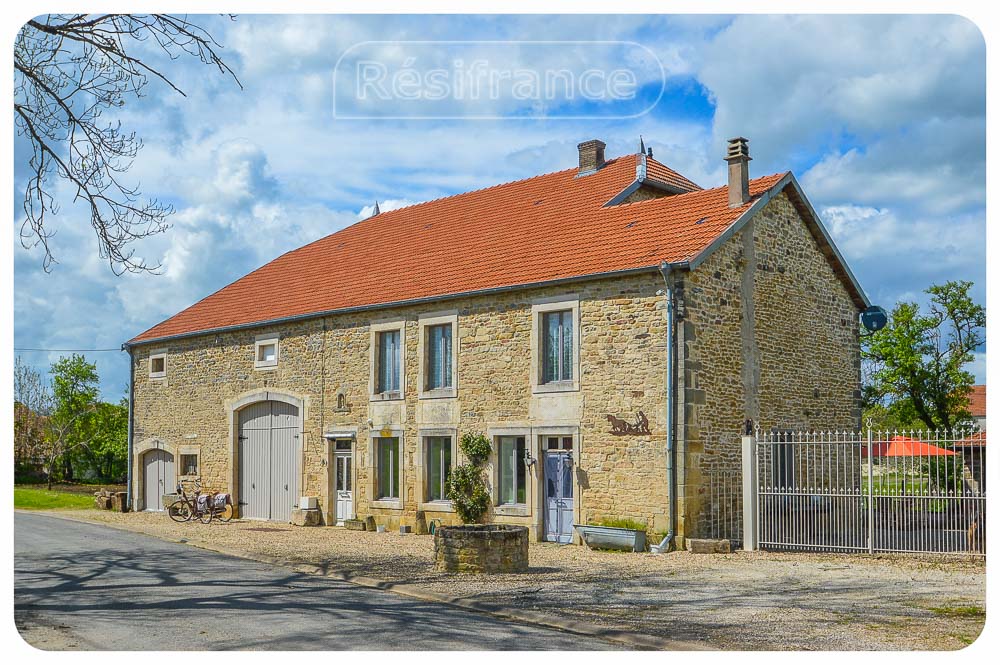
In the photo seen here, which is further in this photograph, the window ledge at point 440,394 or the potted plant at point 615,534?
the window ledge at point 440,394

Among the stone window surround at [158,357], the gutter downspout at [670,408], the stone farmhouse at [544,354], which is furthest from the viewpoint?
the stone window surround at [158,357]

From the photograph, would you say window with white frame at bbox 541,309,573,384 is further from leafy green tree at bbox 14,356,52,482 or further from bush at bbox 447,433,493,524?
leafy green tree at bbox 14,356,52,482

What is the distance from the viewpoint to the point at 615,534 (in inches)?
617

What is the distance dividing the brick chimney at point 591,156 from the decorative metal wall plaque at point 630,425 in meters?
7.63

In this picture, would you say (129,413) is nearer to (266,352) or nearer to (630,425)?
(266,352)

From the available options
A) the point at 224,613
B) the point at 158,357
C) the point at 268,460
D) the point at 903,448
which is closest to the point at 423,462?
the point at 268,460

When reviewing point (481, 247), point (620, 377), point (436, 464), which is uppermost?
point (481, 247)

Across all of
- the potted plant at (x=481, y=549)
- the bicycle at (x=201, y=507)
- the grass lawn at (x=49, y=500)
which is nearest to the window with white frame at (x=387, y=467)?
the bicycle at (x=201, y=507)

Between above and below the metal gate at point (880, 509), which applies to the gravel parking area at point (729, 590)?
below

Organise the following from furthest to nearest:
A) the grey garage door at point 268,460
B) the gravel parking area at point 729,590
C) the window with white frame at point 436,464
Result: the grey garage door at point 268,460 → the window with white frame at point 436,464 → the gravel parking area at point 729,590

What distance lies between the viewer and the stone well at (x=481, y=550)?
1251cm

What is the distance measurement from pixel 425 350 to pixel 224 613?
1031 cm

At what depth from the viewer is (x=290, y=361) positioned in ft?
72.1

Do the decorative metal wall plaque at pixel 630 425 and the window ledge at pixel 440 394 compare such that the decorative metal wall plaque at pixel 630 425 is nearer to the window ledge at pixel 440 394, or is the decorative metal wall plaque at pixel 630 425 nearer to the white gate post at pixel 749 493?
the white gate post at pixel 749 493
